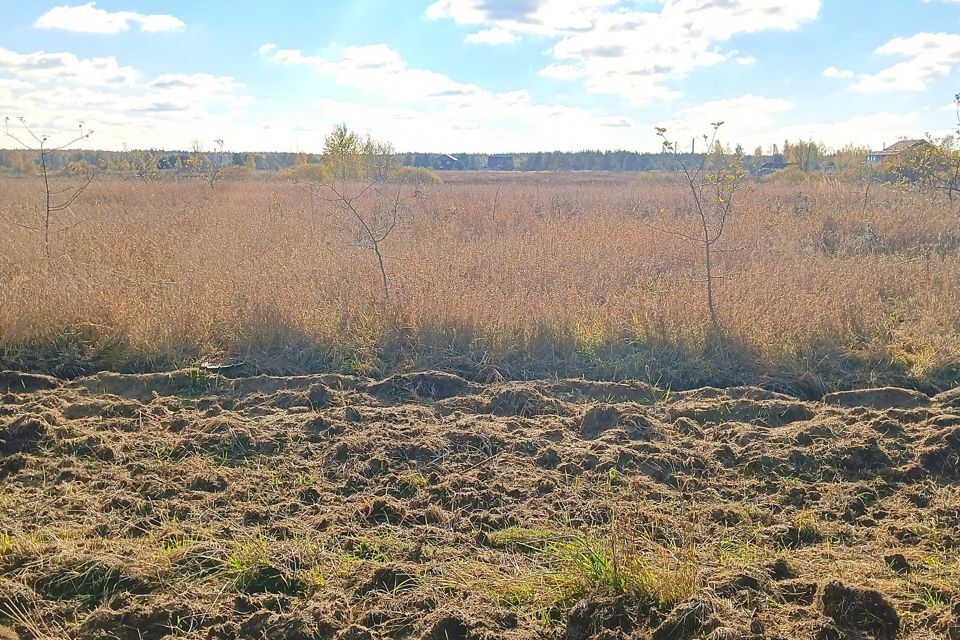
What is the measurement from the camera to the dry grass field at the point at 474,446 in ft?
9.43

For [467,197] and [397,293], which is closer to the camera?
[397,293]

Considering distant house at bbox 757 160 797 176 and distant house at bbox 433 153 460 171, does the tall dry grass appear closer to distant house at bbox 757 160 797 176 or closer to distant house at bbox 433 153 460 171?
distant house at bbox 757 160 797 176

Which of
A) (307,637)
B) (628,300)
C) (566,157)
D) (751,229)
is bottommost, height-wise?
(307,637)

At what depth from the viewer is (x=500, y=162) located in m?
83.6

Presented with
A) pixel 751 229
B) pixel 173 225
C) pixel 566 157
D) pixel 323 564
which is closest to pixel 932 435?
pixel 323 564

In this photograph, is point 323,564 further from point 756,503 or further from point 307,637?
point 756,503

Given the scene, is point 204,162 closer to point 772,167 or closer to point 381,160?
point 381,160

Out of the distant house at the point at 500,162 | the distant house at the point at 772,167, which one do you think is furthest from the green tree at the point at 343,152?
the distant house at the point at 500,162

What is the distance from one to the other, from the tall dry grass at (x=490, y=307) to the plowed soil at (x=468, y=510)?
0.62 meters

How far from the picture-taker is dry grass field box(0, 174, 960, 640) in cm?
288

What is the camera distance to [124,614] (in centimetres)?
286

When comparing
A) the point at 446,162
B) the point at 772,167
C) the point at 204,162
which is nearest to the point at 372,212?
the point at 204,162

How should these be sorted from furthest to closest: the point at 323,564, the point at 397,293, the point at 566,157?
1. the point at 566,157
2. the point at 397,293
3. the point at 323,564

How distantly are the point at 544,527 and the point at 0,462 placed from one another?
3.49 m
